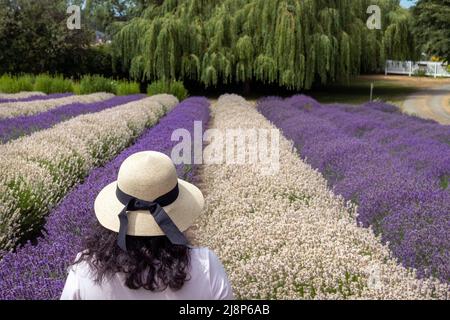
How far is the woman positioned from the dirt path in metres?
16.1

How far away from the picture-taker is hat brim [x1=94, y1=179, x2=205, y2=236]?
6.11 feet

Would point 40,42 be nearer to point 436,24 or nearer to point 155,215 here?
point 436,24

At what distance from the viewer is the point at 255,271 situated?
3334 mm

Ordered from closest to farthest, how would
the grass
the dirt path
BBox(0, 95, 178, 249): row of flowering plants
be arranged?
BBox(0, 95, 178, 249): row of flowering plants, the dirt path, the grass

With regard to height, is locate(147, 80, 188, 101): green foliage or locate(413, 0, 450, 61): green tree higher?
locate(413, 0, 450, 61): green tree

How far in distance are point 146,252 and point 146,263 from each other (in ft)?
0.13

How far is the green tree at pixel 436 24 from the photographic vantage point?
59.3ft

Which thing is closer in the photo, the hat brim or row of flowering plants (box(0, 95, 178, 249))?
the hat brim

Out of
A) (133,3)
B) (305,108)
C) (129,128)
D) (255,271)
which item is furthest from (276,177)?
(133,3)

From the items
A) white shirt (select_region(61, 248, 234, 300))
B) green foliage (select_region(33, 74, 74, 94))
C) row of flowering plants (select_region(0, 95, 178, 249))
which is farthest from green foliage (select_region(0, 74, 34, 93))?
white shirt (select_region(61, 248, 234, 300))

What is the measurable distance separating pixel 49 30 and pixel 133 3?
17.6ft

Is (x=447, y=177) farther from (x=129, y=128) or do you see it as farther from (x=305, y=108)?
(x=305, y=108)

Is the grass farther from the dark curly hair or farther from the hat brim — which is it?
the dark curly hair

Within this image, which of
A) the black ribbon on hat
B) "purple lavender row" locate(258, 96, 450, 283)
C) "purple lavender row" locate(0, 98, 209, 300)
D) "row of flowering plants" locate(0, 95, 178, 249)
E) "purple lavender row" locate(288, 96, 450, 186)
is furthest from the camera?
"purple lavender row" locate(288, 96, 450, 186)
